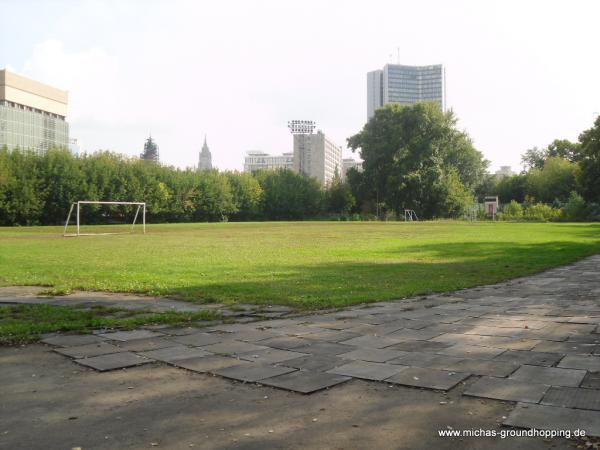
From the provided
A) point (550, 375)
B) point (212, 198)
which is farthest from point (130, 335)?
point (212, 198)

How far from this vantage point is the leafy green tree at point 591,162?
53713mm

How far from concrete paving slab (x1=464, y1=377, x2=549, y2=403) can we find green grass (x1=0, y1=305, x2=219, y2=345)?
13.1 feet

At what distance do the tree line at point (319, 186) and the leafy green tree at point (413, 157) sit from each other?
141 millimetres

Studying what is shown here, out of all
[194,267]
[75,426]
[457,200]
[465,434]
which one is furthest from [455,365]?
[457,200]

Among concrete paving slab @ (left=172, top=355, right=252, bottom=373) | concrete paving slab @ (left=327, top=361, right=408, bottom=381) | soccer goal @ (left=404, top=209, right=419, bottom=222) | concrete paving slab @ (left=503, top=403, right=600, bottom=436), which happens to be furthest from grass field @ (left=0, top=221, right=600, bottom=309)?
soccer goal @ (left=404, top=209, right=419, bottom=222)

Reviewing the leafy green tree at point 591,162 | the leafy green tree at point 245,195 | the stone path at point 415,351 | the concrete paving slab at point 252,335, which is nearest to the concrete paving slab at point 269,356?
the stone path at point 415,351

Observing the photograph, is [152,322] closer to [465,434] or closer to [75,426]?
[75,426]

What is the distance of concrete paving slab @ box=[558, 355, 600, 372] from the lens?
453cm

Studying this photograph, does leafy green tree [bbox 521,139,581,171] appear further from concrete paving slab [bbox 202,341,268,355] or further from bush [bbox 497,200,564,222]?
concrete paving slab [bbox 202,341,268,355]

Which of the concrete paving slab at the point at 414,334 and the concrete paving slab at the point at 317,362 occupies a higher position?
the concrete paving slab at the point at 317,362

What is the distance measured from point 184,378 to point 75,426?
1.17 meters

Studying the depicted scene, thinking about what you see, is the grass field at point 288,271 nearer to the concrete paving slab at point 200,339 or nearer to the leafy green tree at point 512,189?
the concrete paving slab at point 200,339

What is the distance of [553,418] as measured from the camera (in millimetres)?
3389

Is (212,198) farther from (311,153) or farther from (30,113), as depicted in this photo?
(30,113)
